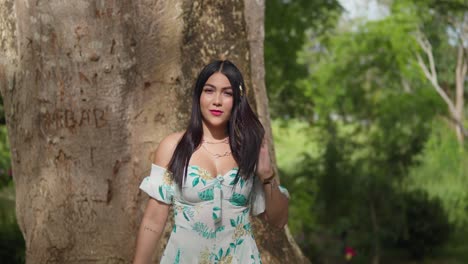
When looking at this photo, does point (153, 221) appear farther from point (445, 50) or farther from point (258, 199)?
point (445, 50)

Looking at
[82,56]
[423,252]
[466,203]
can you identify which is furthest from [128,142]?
[466,203]

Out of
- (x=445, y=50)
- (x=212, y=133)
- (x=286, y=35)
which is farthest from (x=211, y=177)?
(x=445, y=50)

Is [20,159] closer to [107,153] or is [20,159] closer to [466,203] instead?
[107,153]

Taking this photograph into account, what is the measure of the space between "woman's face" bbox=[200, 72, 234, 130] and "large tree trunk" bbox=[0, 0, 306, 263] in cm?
161

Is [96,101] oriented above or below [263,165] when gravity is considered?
above

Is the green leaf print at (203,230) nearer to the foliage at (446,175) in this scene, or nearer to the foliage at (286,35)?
the foliage at (446,175)

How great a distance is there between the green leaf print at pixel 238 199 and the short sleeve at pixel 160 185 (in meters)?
0.24

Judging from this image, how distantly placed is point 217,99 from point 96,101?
5.48ft

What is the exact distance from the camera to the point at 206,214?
10.3ft

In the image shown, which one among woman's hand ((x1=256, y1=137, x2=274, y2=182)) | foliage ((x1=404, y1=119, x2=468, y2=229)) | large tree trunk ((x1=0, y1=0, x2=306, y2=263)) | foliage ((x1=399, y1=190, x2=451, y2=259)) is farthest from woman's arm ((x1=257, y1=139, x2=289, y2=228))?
foliage ((x1=404, y1=119, x2=468, y2=229))

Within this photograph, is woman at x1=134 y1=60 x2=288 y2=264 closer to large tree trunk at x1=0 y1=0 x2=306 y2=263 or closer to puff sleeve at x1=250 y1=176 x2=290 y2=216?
puff sleeve at x1=250 y1=176 x2=290 y2=216

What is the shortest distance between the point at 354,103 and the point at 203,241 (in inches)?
1067

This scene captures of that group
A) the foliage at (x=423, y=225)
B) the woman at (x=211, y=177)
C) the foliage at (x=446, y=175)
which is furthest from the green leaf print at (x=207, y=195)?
the foliage at (x=446, y=175)

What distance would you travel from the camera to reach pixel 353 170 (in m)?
12.9
